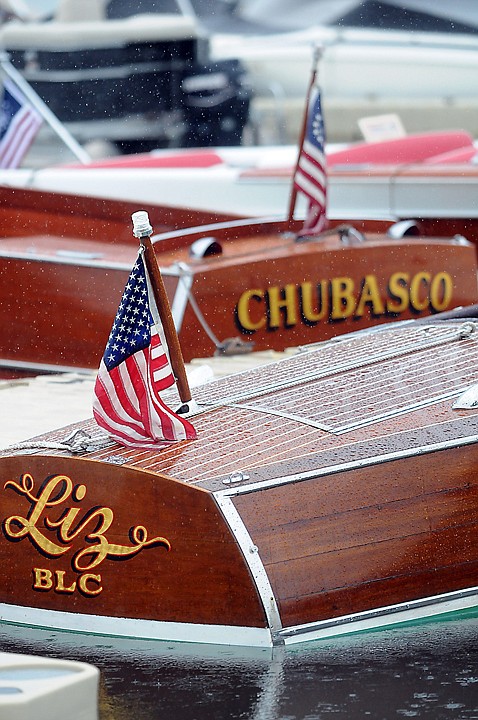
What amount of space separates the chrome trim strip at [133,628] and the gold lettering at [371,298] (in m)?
3.35

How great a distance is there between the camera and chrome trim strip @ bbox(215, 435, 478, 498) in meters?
3.52

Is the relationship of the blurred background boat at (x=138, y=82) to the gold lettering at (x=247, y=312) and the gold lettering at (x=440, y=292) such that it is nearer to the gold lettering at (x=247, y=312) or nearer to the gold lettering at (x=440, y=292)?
the gold lettering at (x=440, y=292)

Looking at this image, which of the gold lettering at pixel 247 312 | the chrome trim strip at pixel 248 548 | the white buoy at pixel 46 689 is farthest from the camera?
the gold lettering at pixel 247 312

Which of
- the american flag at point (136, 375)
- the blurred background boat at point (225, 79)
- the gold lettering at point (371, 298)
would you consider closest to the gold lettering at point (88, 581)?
the american flag at point (136, 375)

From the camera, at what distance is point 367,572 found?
143 inches

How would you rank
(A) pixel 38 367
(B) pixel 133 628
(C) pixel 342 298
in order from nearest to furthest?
(B) pixel 133 628, (A) pixel 38 367, (C) pixel 342 298

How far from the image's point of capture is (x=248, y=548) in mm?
3484

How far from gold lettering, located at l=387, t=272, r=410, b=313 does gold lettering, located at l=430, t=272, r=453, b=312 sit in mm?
152

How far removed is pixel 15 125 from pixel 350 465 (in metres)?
6.19

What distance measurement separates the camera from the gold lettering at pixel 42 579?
147 inches

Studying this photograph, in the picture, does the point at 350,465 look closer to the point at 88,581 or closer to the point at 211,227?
the point at 88,581

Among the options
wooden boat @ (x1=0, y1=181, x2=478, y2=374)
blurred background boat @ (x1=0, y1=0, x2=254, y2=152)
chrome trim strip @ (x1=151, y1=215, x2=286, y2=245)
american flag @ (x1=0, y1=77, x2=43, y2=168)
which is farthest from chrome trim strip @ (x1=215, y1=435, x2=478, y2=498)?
blurred background boat @ (x1=0, y1=0, x2=254, y2=152)

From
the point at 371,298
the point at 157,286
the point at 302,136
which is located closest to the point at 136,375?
the point at 157,286

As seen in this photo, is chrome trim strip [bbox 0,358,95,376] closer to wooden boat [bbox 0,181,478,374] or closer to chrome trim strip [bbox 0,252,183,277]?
wooden boat [bbox 0,181,478,374]
